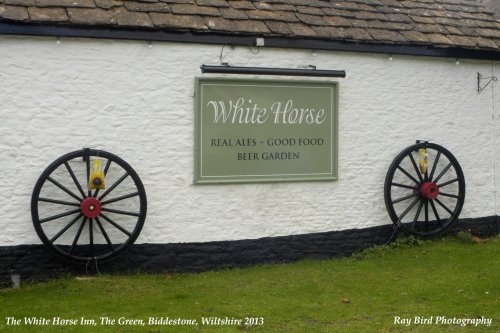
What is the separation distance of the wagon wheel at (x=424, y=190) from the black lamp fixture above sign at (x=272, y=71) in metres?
1.69

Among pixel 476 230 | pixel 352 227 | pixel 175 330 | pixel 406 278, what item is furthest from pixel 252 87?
pixel 476 230

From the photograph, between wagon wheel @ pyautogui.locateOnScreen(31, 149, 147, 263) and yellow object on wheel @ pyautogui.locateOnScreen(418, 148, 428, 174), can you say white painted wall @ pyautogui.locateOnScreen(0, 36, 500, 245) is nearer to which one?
wagon wheel @ pyautogui.locateOnScreen(31, 149, 147, 263)

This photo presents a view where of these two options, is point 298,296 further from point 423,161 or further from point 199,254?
point 423,161

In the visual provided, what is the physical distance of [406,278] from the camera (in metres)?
8.70

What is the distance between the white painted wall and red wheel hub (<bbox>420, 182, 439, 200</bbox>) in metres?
0.65

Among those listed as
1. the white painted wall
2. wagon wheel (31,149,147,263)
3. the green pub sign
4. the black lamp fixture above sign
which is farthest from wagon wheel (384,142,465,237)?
wagon wheel (31,149,147,263)

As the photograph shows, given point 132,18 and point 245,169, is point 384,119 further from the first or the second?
point 132,18

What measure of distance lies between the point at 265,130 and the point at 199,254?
6.34ft

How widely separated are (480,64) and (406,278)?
13.8ft

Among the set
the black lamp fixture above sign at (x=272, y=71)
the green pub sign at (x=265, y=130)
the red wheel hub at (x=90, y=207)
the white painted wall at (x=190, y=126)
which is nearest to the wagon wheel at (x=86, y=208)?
the red wheel hub at (x=90, y=207)

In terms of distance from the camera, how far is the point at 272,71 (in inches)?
366

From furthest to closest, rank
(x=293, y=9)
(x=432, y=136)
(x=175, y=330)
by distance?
1. (x=432, y=136)
2. (x=293, y=9)
3. (x=175, y=330)

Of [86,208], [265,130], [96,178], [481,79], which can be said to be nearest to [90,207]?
[86,208]

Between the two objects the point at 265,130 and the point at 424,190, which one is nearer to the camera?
the point at 265,130
